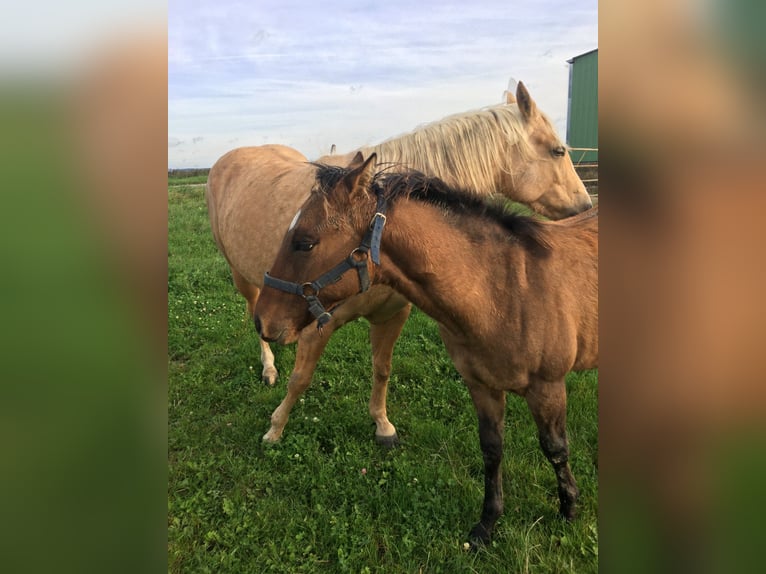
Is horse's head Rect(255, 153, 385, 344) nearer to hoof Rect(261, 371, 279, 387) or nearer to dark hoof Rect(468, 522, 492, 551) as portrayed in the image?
dark hoof Rect(468, 522, 492, 551)

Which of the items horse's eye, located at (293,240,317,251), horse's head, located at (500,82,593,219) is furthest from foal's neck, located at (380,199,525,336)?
horse's head, located at (500,82,593,219)

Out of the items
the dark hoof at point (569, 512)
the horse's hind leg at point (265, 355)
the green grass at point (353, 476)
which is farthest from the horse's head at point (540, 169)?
the horse's hind leg at point (265, 355)

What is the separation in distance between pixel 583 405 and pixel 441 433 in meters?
1.13

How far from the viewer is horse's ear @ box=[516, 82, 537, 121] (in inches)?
125

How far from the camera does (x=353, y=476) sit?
10.4ft

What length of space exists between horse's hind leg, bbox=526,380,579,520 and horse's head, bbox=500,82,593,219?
58.3 inches

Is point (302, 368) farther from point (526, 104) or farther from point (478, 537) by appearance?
point (526, 104)

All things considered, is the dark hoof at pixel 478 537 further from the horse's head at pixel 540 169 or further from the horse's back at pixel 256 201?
the horse's back at pixel 256 201

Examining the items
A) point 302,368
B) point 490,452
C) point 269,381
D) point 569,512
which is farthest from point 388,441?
point 269,381

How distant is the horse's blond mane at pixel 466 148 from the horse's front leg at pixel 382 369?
1.04 meters

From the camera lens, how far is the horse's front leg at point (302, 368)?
3388 mm
